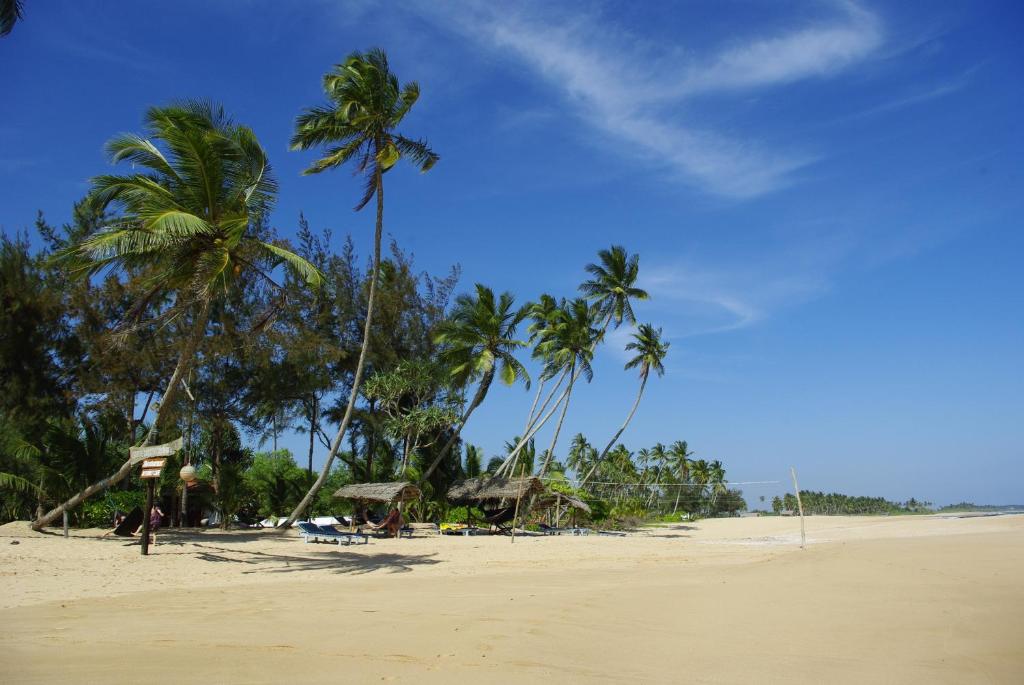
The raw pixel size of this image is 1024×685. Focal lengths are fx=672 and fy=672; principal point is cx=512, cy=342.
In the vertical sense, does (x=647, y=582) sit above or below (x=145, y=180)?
below

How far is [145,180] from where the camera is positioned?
13500 millimetres

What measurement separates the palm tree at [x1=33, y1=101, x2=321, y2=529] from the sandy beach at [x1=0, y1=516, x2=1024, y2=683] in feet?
15.8

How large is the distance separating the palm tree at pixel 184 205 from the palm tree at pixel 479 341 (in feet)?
49.1

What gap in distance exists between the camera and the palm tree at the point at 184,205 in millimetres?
13070

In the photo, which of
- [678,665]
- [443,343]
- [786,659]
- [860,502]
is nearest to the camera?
[678,665]

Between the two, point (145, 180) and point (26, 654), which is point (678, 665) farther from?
point (145, 180)

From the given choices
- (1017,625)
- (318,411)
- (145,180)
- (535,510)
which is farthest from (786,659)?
(318,411)

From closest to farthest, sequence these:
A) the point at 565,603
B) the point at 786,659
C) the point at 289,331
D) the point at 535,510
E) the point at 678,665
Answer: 1. the point at 678,665
2. the point at 786,659
3. the point at 565,603
4. the point at 289,331
5. the point at 535,510

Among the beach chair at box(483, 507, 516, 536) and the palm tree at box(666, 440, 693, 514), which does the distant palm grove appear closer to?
the beach chair at box(483, 507, 516, 536)

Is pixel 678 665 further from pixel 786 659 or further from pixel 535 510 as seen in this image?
pixel 535 510

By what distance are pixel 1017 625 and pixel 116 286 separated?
22231mm

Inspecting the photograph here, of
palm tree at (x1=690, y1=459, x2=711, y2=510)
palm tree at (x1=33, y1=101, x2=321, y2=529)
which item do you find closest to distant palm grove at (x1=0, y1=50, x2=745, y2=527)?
palm tree at (x1=33, y1=101, x2=321, y2=529)

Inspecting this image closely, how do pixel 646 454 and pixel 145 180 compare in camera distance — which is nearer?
pixel 145 180

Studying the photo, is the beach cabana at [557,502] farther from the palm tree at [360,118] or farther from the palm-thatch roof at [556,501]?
the palm tree at [360,118]
